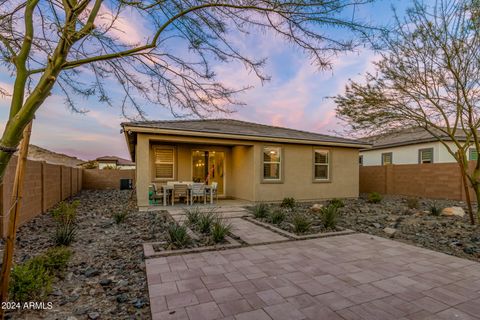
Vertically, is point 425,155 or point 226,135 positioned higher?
point 226,135

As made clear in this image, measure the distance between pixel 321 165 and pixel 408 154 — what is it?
812cm

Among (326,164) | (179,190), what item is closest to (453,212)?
(326,164)

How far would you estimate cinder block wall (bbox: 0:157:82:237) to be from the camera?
16.8ft

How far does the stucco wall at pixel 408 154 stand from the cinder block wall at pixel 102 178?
17.8m

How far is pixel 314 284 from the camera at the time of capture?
3.28m

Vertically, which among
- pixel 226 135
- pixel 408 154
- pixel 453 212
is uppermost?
pixel 226 135

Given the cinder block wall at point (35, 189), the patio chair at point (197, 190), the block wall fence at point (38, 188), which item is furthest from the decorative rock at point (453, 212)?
the cinder block wall at point (35, 189)

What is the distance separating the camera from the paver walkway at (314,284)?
2664 millimetres

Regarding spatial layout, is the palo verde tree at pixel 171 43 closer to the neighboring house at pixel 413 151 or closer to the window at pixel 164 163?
the window at pixel 164 163

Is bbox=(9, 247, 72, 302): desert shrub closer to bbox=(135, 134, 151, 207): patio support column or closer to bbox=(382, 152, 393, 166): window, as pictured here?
bbox=(135, 134, 151, 207): patio support column

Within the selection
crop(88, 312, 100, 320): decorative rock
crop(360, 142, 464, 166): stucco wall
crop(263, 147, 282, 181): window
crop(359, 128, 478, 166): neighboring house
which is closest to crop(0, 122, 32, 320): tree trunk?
crop(88, 312, 100, 320): decorative rock

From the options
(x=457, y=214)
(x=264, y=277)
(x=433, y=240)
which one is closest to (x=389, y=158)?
(x=457, y=214)

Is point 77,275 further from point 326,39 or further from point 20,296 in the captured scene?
point 326,39

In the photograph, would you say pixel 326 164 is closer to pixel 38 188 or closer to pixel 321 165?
pixel 321 165
